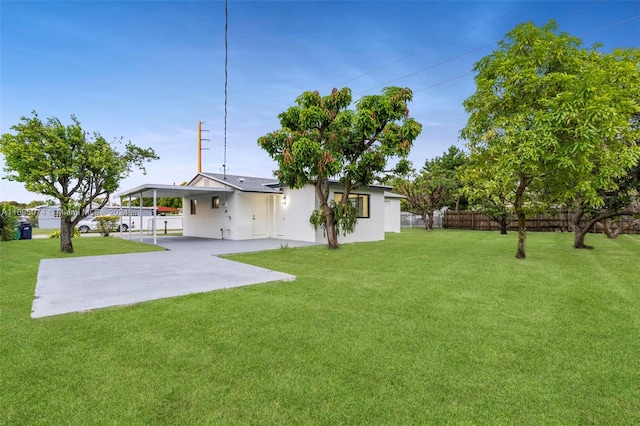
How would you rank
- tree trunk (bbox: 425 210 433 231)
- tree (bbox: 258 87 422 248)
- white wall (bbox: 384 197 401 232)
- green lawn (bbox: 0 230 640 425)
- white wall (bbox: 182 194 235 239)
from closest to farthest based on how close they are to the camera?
green lawn (bbox: 0 230 640 425) < tree (bbox: 258 87 422 248) < white wall (bbox: 182 194 235 239) < white wall (bbox: 384 197 401 232) < tree trunk (bbox: 425 210 433 231)

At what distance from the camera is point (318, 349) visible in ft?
10.3

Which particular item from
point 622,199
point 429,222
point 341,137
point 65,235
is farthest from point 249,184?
point 622,199

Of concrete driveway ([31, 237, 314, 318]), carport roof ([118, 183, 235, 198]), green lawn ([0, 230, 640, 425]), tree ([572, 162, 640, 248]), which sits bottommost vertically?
green lawn ([0, 230, 640, 425])

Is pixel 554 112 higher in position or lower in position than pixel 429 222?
higher

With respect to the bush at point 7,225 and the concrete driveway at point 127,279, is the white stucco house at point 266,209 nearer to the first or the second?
the bush at point 7,225

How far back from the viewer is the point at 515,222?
21750mm

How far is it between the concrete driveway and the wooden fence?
17.5 metres

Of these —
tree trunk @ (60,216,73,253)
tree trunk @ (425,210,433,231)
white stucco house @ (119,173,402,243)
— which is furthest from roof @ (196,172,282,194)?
tree trunk @ (425,210,433,231)

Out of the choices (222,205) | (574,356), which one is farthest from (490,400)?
(222,205)

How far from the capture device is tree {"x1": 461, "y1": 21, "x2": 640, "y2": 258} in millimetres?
6840

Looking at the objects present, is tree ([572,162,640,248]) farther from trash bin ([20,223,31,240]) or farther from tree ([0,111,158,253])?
trash bin ([20,223,31,240])

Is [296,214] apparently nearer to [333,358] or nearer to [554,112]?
[554,112]

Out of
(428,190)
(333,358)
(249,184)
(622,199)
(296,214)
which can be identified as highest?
(428,190)

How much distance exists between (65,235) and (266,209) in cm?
765
